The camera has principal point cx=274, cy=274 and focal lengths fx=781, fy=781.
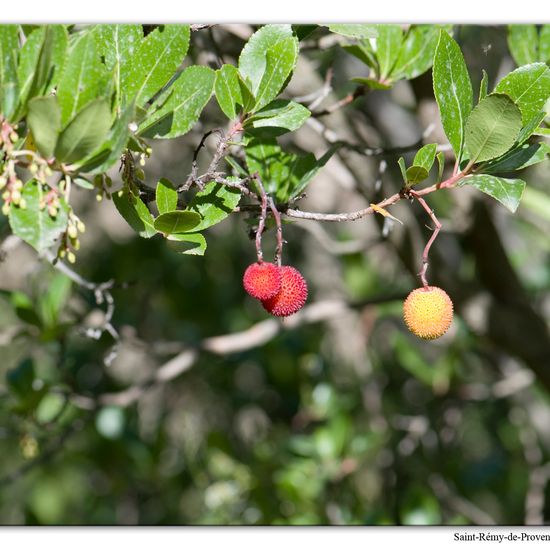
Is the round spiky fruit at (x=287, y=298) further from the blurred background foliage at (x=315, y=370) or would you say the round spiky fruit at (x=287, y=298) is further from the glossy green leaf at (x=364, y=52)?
the blurred background foliage at (x=315, y=370)

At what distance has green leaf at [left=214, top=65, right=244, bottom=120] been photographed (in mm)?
933

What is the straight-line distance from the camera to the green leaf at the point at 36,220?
769mm

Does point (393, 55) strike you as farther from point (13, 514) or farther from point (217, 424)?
point (13, 514)

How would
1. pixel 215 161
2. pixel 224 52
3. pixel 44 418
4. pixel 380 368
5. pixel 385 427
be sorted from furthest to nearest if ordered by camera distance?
pixel 380 368
pixel 385 427
pixel 44 418
pixel 224 52
pixel 215 161

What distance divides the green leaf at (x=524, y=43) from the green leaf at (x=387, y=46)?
0.68 ft

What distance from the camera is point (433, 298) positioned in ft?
3.00

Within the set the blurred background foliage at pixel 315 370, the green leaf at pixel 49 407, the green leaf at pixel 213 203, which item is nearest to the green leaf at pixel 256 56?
the green leaf at pixel 213 203

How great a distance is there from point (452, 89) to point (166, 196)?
0.35 m

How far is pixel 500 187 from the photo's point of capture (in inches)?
35.1

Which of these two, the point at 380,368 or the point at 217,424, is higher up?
the point at 380,368

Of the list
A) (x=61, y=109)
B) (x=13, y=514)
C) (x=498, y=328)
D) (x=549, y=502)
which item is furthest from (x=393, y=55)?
(x=13, y=514)

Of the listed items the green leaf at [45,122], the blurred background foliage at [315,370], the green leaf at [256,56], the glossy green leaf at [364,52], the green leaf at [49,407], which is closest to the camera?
the green leaf at [45,122]

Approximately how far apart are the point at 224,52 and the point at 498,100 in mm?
921

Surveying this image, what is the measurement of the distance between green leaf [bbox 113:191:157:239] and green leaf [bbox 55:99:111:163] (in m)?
0.13
